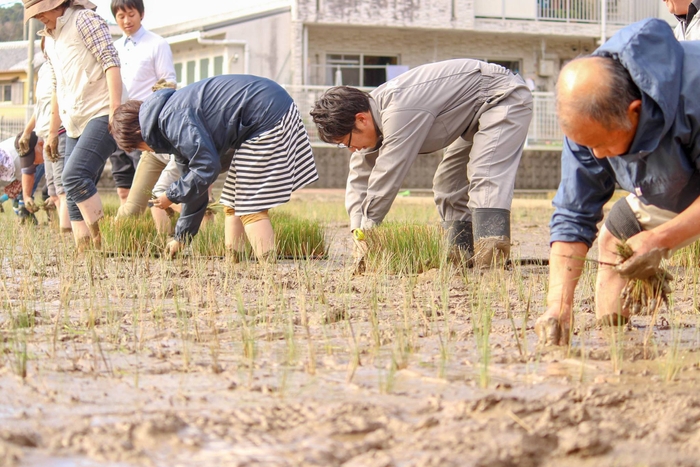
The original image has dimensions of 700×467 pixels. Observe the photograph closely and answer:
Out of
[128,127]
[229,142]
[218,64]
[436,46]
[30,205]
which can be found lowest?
[30,205]

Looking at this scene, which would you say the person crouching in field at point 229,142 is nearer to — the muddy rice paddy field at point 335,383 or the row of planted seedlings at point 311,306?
the row of planted seedlings at point 311,306

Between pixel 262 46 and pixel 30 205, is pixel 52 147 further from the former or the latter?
pixel 262 46

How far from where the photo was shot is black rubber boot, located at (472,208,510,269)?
5.33 meters

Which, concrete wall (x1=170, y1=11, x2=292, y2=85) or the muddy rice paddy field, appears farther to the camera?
concrete wall (x1=170, y1=11, x2=292, y2=85)

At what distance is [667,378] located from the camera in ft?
8.86

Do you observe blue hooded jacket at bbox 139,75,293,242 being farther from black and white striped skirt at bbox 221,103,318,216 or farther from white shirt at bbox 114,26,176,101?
white shirt at bbox 114,26,176,101

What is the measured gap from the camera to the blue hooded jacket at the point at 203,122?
514 cm

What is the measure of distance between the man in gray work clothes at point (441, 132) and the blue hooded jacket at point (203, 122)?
60 cm

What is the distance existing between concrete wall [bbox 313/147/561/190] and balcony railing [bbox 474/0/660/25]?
5441mm

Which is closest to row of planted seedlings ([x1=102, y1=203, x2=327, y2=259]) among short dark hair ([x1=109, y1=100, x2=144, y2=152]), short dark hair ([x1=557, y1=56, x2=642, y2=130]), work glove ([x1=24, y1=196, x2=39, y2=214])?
short dark hair ([x1=109, y1=100, x2=144, y2=152])

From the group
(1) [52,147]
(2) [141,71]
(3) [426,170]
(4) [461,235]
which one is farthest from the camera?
(3) [426,170]

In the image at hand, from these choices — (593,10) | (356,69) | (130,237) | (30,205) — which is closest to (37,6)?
(130,237)

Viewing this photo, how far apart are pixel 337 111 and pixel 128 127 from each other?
1246 mm

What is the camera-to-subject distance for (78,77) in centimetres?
642
